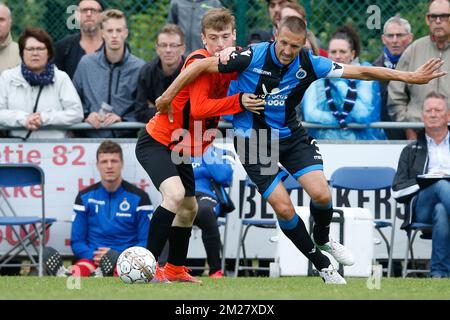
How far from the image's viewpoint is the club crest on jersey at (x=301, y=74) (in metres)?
9.53

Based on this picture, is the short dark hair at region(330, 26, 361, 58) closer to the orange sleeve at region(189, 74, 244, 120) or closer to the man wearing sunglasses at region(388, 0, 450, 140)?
the man wearing sunglasses at region(388, 0, 450, 140)

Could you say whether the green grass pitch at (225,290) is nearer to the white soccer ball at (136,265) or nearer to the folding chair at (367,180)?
the white soccer ball at (136,265)

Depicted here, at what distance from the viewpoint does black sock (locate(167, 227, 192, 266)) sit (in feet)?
33.1

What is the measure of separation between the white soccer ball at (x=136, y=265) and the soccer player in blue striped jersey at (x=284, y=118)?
44.1 inches

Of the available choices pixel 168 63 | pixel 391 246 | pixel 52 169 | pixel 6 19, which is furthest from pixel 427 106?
pixel 6 19

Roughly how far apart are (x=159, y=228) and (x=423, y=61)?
3.98 meters

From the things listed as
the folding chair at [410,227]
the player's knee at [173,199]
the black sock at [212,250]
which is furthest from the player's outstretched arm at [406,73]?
the black sock at [212,250]

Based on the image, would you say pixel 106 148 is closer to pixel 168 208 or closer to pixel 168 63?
pixel 168 63

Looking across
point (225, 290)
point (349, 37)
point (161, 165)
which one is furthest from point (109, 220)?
point (225, 290)

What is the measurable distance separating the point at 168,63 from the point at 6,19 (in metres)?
2.06

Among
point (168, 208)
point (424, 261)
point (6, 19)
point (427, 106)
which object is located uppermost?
point (6, 19)

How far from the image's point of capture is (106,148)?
39.4 ft

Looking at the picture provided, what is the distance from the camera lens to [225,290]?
28.8ft

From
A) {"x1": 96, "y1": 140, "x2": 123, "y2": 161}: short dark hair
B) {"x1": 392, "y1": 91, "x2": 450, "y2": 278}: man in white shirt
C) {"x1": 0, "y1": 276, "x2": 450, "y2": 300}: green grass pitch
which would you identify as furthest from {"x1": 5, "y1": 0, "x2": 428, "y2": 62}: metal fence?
{"x1": 0, "y1": 276, "x2": 450, "y2": 300}: green grass pitch
